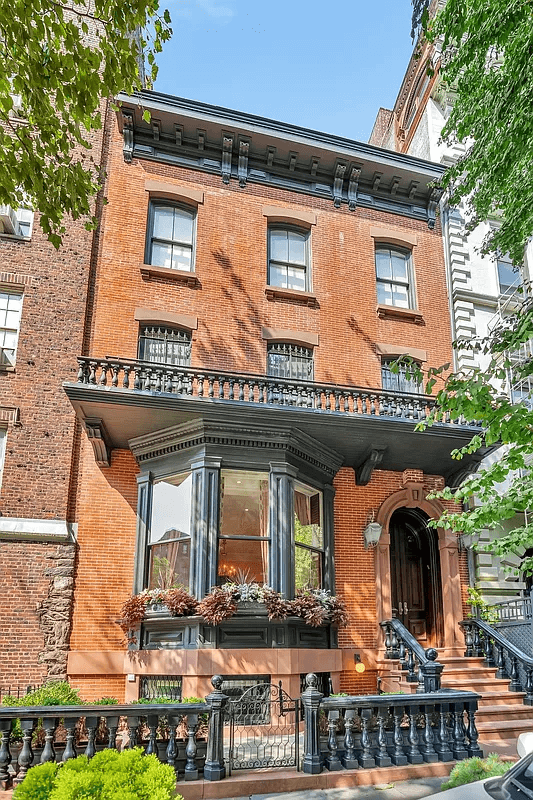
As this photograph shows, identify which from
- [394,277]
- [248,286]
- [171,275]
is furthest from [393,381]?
[171,275]

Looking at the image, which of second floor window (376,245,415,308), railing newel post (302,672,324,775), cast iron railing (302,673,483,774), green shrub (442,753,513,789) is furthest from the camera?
second floor window (376,245,415,308)

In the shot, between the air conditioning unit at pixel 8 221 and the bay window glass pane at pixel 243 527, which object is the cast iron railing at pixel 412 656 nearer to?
the bay window glass pane at pixel 243 527

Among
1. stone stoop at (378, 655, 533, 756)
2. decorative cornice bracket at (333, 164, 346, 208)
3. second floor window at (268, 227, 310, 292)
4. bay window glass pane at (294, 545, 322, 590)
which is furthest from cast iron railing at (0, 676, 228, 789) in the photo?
decorative cornice bracket at (333, 164, 346, 208)

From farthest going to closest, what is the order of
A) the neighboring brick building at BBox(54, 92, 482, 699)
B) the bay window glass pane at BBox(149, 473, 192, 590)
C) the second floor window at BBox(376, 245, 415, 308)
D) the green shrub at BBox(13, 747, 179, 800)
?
the second floor window at BBox(376, 245, 415, 308) < the bay window glass pane at BBox(149, 473, 192, 590) < the neighboring brick building at BBox(54, 92, 482, 699) < the green shrub at BBox(13, 747, 179, 800)

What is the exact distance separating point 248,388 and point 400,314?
5.48 meters

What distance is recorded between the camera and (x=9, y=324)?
46.2ft

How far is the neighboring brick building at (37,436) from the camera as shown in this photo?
12.1 metres

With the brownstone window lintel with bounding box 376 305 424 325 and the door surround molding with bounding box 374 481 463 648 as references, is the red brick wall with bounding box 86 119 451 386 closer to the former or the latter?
the brownstone window lintel with bounding box 376 305 424 325

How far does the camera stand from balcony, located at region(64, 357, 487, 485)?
39.6 ft

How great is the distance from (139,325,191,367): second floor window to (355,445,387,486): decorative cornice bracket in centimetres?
446

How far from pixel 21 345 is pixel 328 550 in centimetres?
773

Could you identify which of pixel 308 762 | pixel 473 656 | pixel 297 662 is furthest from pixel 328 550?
pixel 308 762

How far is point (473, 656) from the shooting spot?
44.9ft

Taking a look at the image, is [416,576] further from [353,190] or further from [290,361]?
[353,190]
